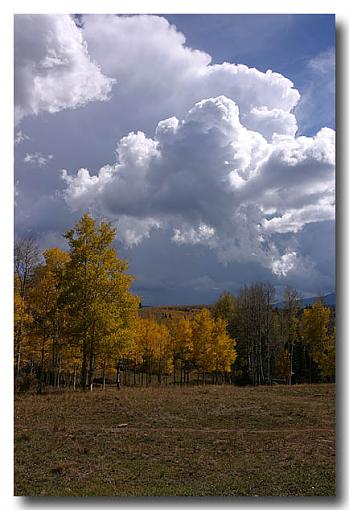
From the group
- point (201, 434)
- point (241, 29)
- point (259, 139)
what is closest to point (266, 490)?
point (201, 434)

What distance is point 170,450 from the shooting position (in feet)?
27.3

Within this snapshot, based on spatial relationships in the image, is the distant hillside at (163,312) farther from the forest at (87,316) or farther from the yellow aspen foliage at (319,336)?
the yellow aspen foliage at (319,336)

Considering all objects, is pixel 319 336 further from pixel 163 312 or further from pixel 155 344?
pixel 163 312

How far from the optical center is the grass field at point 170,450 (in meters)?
6.82

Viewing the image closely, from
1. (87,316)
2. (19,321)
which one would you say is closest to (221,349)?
(87,316)

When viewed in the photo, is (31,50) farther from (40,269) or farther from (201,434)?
(40,269)

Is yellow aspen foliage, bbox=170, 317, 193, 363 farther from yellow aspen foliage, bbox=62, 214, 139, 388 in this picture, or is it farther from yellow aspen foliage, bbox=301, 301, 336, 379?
yellow aspen foliage, bbox=62, 214, 139, 388

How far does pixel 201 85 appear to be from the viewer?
797 centimetres

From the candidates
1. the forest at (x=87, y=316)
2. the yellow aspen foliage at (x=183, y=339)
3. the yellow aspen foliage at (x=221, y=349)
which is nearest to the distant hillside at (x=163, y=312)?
the yellow aspen foliage at (x=183, y=339)

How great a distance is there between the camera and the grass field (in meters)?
6.82

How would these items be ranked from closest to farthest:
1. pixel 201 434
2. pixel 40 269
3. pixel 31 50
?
pixel 31 50 < pixel 201 434 < pixel 40 269

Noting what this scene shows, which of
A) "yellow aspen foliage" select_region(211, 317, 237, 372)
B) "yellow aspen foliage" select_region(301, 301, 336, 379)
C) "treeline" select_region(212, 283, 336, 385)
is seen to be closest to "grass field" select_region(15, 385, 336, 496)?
"yellow aspen foliage" select_region(301, 301, 336, 379)
